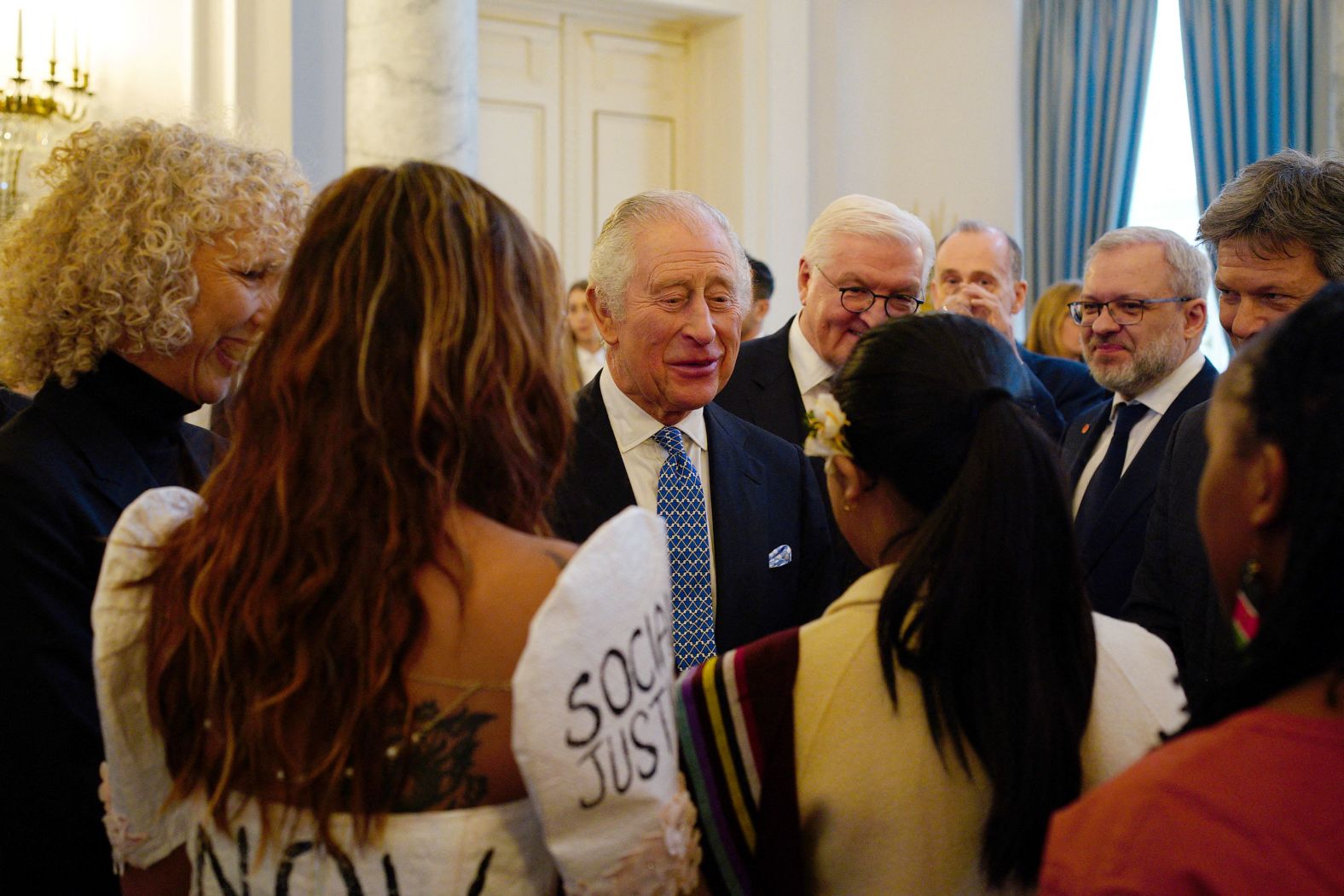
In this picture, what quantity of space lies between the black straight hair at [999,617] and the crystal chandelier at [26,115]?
4369mm

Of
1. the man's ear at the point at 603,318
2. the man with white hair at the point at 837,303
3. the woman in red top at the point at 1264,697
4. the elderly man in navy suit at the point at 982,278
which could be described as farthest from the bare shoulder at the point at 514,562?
the elderly man in navy suit at the point at 982,278

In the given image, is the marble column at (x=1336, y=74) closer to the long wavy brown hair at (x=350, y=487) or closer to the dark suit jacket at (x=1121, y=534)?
the dark suit jacket at (x=1121, y=534)

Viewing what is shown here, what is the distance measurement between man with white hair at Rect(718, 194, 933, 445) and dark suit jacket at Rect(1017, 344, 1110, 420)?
1.16 meters

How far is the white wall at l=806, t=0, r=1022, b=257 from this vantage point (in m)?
7.38

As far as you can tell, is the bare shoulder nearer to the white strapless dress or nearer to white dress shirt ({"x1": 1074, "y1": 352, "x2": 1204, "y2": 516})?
the white strapless dress

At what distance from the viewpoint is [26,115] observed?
4742 millimetres

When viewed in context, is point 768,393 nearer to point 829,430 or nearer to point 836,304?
point 836,304

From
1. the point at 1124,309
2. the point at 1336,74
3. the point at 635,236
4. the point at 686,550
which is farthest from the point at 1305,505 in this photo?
the point at 1336,74

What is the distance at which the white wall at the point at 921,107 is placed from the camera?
7.38 m

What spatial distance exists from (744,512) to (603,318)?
0.51 meters

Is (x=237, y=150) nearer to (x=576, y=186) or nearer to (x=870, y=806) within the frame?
(x=870, y=806)

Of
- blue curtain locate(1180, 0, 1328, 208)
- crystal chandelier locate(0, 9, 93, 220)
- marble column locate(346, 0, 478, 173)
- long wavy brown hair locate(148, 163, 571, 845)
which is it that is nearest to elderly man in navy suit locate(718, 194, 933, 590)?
long wavy brown hair locate(148, 163, 571, 845)

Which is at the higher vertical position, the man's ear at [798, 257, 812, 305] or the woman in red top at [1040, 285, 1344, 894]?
the man's ear at [798, 257, 812, 305]

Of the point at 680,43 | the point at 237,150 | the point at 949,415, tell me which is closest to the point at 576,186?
the point at 680,43
